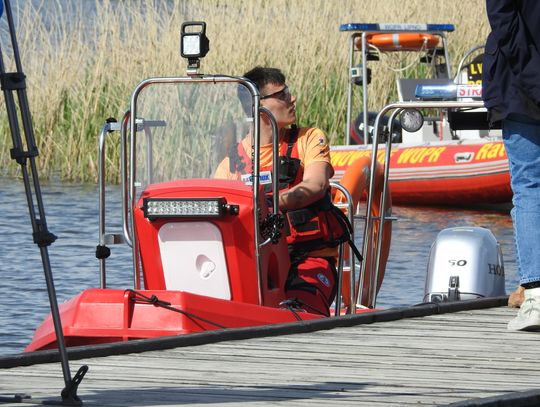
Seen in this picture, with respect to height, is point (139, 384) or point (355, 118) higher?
point (139, 384)

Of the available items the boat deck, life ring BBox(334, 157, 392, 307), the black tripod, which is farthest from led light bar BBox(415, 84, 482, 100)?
the black tripod

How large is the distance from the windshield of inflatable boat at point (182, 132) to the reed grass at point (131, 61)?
29.8 ft

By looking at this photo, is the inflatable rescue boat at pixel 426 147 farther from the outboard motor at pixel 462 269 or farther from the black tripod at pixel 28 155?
the black tripod at pixel 28 155

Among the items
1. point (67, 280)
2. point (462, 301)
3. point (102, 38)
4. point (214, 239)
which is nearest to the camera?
point (214, 239)

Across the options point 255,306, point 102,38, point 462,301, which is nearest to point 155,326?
point 255,306

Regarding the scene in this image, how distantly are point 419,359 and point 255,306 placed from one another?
92cm

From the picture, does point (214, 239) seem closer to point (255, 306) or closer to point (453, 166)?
point (255, 306)

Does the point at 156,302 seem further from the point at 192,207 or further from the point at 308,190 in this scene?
the point at 308,190

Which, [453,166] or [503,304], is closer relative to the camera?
[503,304]

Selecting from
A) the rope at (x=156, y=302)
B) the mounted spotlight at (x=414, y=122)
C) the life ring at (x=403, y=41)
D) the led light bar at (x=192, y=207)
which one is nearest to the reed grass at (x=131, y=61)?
the life ring at (x=403, y=41)

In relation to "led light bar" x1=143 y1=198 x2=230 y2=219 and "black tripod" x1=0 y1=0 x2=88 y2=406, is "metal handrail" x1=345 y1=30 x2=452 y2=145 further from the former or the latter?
"black tripod" x1=0 y1=0 x2=88 y2=406

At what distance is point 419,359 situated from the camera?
17.0ft

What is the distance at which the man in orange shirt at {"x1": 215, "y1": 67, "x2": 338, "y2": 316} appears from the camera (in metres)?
6.52

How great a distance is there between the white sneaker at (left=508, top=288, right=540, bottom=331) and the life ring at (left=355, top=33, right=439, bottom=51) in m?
11.1
